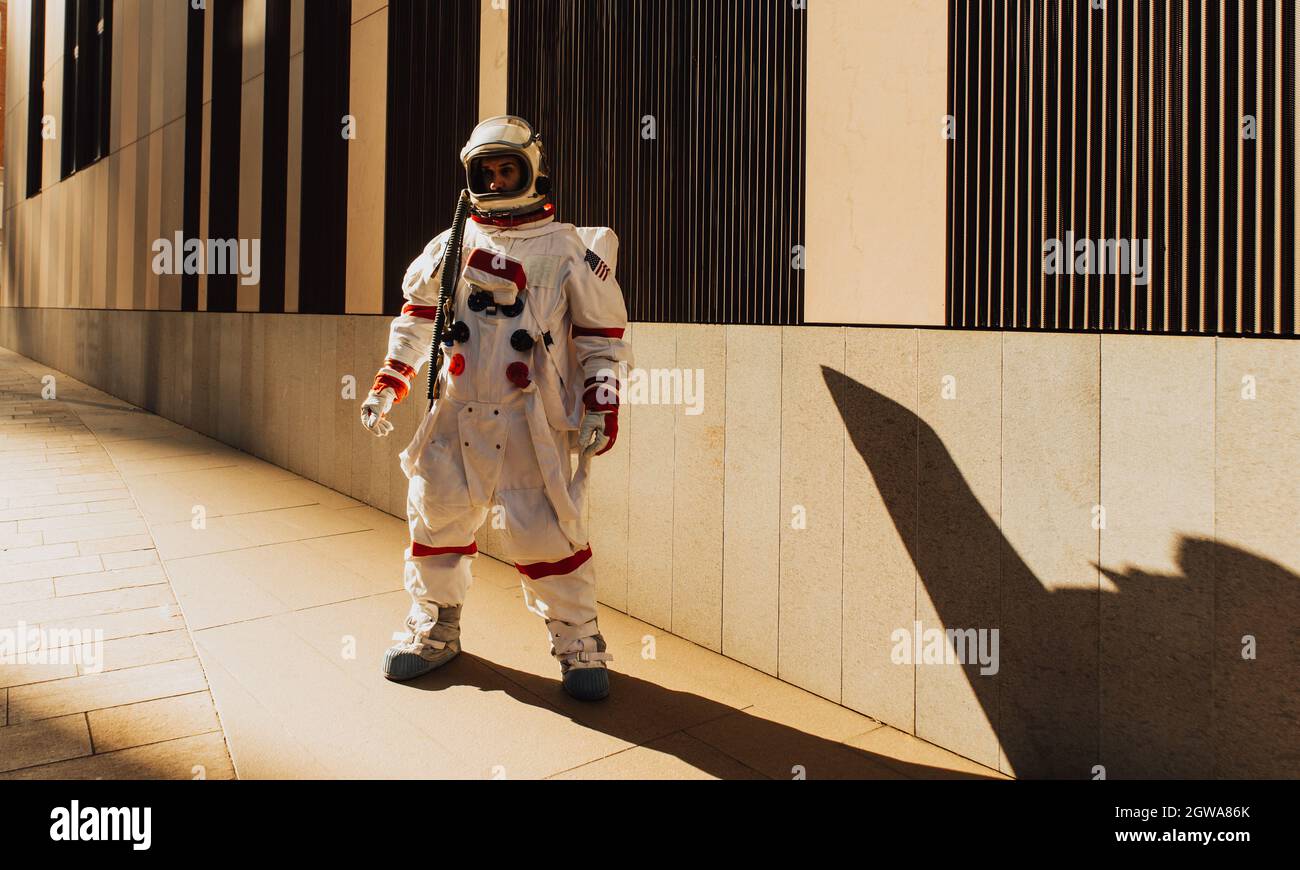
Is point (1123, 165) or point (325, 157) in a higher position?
point (325, 157)

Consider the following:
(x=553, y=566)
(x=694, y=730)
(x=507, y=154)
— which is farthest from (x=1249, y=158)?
(x=553, y=566)

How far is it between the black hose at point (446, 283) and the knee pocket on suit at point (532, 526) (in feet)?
1.81

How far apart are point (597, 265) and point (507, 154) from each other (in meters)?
0.57

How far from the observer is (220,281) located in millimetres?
9977

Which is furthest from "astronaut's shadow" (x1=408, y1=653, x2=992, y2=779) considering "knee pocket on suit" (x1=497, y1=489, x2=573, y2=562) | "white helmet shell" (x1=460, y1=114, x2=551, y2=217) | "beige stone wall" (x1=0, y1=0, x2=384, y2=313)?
"beige stone wall" (x1=0, y1=0, x2=384, y2=313)

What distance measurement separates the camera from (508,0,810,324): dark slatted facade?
4.08 metres

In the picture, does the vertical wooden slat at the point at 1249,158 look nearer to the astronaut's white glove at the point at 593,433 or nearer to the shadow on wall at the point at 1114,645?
the shadow on wall at the point at 1114,645

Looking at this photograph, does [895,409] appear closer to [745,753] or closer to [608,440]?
[608,440]

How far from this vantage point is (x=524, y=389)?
3.53 metres

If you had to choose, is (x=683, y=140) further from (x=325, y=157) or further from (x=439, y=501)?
(x=325, y=157)

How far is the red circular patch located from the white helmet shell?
2.12 feet

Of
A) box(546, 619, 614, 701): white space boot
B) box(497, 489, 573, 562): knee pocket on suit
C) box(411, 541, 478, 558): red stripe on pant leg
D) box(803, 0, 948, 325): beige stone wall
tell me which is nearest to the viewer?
box(803, 0, 948, 325): beige stone wall

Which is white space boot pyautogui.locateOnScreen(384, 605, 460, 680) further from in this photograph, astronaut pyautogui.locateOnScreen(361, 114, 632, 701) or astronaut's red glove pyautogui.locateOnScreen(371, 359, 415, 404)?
astronaut's red glove pyautogui.locateOnScreen(371, 359, 415, 404)
